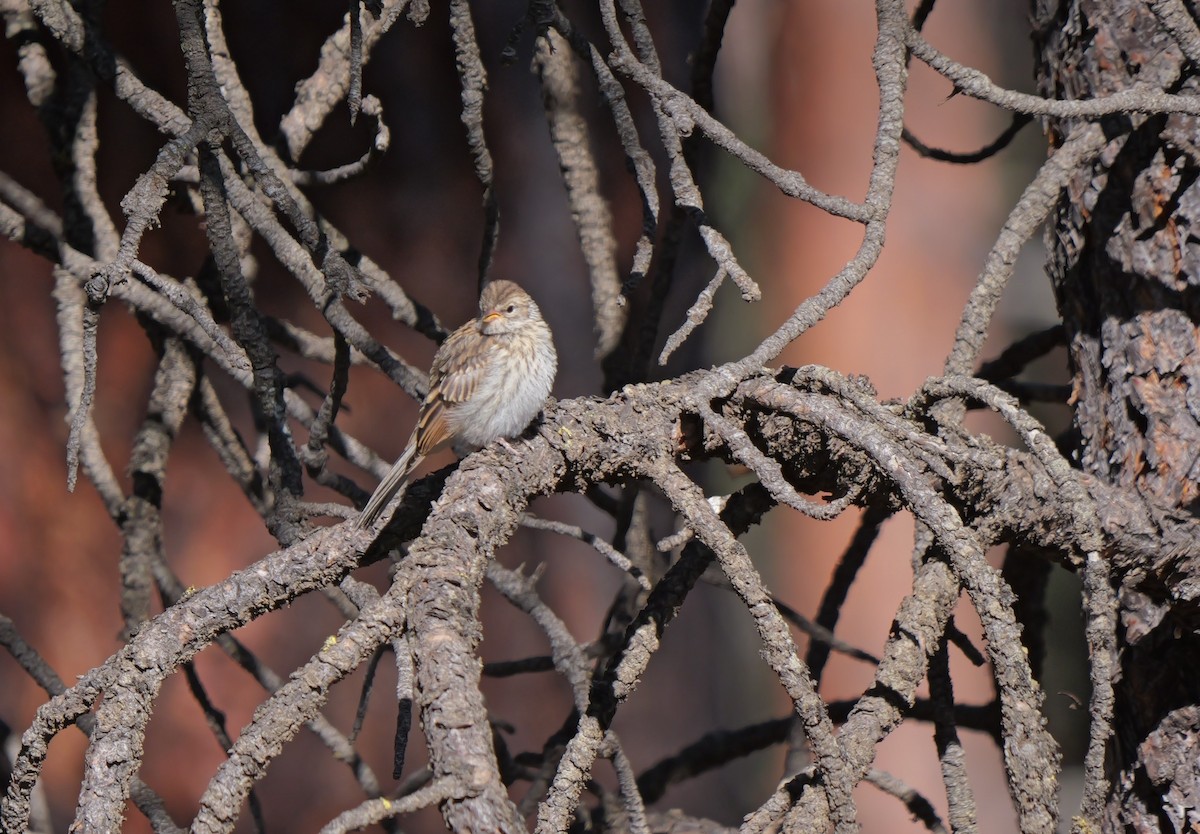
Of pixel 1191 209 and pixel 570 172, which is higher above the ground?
pixel 570 172

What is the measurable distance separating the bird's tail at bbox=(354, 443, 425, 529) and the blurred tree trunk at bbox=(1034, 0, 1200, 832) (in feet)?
4.74

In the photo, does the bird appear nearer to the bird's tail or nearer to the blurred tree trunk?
the bird's tail

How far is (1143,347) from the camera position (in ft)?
6.95

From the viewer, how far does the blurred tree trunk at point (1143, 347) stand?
203cm

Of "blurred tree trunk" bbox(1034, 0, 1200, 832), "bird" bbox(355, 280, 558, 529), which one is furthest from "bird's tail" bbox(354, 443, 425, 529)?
"blurred tree trunk" bbox(1034, 0, 1200, 832)

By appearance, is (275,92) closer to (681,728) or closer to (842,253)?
(842,253)

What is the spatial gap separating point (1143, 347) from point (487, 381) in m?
1.55

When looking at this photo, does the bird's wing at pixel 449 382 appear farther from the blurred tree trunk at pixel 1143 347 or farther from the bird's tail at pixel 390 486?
the blurred tree trunk at pixel 1143 347

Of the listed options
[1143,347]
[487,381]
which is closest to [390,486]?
[487,381]

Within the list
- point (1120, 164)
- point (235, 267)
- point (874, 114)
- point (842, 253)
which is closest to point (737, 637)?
point (842, 253)

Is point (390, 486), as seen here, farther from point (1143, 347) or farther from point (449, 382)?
point (1143, 347)

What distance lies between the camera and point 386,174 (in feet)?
13.3

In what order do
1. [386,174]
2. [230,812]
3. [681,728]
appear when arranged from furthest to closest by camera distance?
[681,728]
[386,174]
[230,812]

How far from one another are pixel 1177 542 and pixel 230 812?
1600 millimetres
